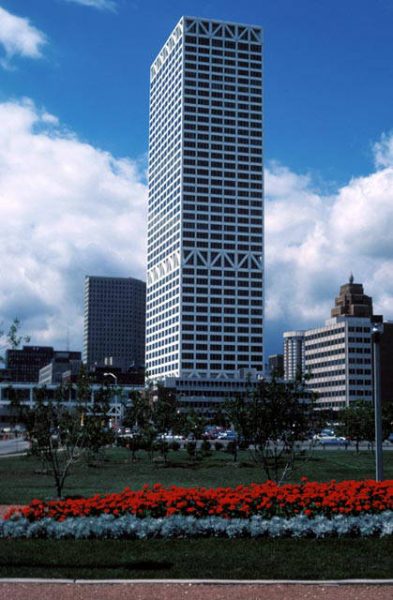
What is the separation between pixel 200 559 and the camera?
1305 centimetres

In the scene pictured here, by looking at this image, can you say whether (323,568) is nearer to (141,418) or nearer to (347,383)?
(141,418)

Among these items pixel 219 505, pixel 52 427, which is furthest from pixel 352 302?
pixel 219 505

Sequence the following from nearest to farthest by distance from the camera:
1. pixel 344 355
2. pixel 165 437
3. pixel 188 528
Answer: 1. pixel 188 528
2. pixel 165 437
3. pixel 344 355

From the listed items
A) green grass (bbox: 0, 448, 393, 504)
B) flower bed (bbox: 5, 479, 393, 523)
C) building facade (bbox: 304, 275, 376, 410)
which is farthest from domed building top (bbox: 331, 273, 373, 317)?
flower bed (bbox: 5, 479, 393, 523)

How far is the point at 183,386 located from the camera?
194 m

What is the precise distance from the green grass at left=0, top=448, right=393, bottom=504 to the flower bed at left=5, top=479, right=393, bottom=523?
8.46 metres

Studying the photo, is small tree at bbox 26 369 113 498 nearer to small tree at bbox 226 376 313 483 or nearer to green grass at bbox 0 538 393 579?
small tree at bbox 226 376 313 483

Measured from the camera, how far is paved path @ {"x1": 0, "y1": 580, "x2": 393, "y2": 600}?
35.0 ft

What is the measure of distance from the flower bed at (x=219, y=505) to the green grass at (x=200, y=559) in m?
1.45

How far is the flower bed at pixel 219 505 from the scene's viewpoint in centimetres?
1628

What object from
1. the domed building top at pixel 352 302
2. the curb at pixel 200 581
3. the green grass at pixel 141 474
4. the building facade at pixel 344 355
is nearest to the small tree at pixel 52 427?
the green grass at pixel 141 474

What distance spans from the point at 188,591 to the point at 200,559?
2.11m

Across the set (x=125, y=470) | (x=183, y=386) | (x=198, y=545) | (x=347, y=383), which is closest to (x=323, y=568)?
(x=198, y=545)

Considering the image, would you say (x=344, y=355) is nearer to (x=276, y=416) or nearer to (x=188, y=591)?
(x=276, y=416)
